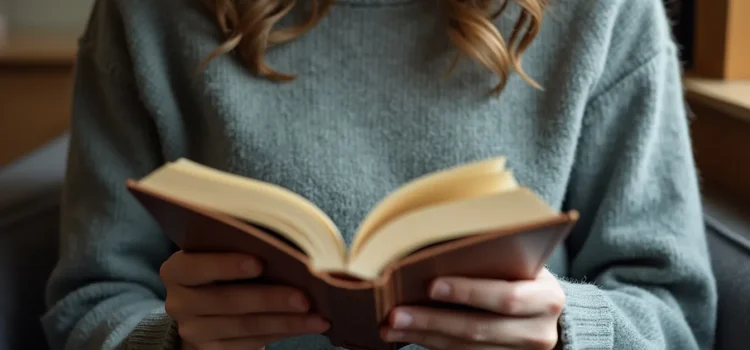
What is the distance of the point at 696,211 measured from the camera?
0.82 m

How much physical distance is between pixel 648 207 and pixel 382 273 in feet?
1.31

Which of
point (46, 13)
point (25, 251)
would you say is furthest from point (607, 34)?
point (46, 13)

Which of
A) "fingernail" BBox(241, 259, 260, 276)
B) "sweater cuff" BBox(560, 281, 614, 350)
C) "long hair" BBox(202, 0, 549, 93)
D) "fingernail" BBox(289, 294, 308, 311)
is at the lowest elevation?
"sweater cuff" BBox(560, 281, 614, 350)

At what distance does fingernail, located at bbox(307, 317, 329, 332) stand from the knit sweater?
0.21m

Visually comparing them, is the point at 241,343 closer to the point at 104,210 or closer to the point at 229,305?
the point at 229,305

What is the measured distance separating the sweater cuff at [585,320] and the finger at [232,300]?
222 mm

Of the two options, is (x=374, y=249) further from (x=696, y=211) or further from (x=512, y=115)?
(x=696, y=211)

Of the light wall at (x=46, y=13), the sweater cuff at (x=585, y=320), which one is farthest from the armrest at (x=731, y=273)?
the light wall at (x=46, y=13)

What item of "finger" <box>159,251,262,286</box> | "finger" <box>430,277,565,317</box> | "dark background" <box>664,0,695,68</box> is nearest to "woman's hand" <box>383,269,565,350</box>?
"finger" <box>430,277,565,317</box>

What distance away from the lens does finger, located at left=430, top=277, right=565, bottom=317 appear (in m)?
0.54

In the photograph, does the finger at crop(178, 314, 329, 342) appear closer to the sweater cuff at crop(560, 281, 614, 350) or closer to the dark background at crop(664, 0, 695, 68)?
the sweater cuff at crop(560, 281, 614, 350)

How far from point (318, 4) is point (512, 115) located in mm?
227

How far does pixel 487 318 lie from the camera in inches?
22.9

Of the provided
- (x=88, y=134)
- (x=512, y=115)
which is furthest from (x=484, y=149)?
(x=88, y=134)
